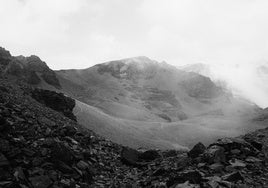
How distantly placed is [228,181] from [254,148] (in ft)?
21.1

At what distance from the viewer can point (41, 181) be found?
15086 millimetres

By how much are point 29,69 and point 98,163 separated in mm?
138125

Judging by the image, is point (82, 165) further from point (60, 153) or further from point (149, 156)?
point (149, 156)

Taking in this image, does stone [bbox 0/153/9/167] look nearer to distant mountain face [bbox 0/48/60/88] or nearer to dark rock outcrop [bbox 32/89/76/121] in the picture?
dark rock outcrop [bbox 32/89/76/121]

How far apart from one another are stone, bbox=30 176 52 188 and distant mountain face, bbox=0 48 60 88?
109m

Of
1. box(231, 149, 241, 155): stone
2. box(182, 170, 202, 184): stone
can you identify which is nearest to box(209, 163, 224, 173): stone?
box(182, 170, 202, 184): stone

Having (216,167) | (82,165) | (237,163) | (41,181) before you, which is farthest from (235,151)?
(41,181)

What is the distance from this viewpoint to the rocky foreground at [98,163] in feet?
52.2

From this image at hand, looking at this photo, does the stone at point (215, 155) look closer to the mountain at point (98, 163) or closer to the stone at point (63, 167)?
the mountain at point (98, 163)

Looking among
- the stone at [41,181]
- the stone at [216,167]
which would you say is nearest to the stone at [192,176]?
the stone at [216,167]

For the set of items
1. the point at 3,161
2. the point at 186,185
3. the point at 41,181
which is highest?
the point at 186,185

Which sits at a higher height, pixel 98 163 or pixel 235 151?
pixel 235 151

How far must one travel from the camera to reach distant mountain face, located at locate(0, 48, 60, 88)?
446 feet

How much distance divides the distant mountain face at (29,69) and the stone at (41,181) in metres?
109
